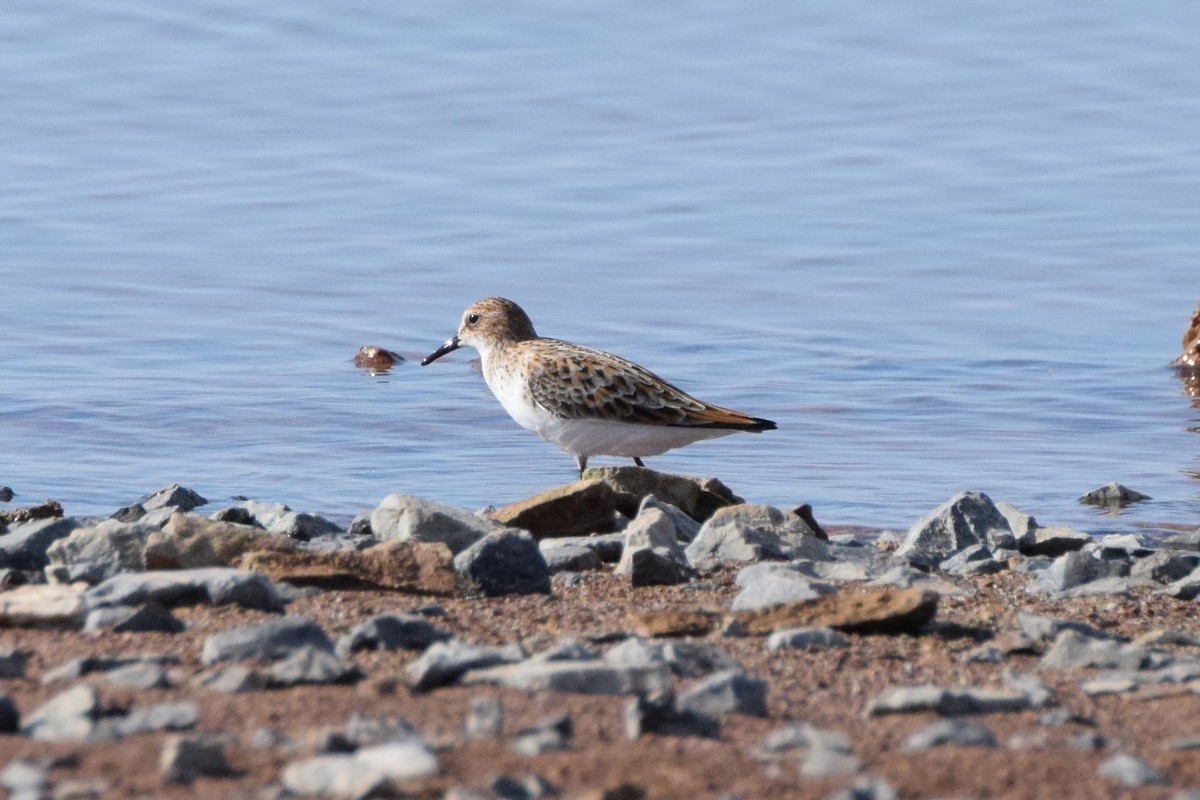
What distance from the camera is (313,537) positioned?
8.80 m

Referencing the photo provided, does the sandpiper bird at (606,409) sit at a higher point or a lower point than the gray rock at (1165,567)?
higher

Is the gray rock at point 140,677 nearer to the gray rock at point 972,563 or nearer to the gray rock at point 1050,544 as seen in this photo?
the gray rock at point 972,563

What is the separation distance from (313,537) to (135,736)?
440 cm

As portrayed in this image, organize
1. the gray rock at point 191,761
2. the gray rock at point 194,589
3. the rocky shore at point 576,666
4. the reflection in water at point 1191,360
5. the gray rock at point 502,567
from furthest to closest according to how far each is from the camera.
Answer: the reflection in water at point 1191,360 → the gray rock at point 502,567 → the gray rock at point 194,589 → the rocky shore at point 576,666 → the gray rock at point 191,761

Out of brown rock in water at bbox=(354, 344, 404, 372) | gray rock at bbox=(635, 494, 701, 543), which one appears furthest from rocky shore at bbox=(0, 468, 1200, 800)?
brown rock in water at bbox=(354, 344, 404, 372)

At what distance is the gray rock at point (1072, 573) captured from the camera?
760cm

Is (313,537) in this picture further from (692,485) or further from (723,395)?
(723,395)

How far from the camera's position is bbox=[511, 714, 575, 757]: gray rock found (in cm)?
435

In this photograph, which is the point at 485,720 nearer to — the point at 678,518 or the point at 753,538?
the point at 753,538

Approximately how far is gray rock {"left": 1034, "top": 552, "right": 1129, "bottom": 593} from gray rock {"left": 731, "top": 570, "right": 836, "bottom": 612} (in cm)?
138

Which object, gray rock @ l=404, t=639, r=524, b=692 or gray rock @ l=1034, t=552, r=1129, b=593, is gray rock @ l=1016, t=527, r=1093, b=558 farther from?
gray rock @ l=404, t=639, r=524, b=692

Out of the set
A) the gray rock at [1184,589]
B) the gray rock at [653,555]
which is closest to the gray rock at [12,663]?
the gray rock at [653,555]

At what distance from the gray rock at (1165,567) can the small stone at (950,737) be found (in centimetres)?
353

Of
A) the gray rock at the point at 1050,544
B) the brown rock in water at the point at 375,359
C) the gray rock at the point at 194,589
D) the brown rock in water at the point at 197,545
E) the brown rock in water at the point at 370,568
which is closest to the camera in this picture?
the gray rock at the point at 194,589
